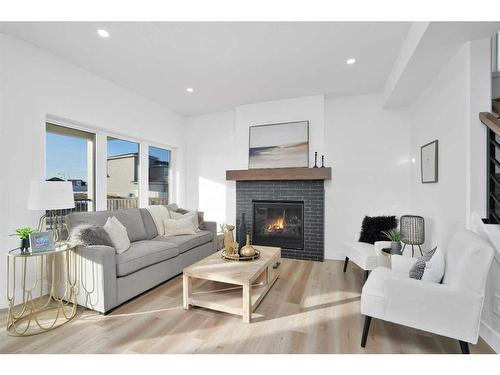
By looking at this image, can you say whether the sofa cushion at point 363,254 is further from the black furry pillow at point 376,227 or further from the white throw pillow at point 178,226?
the white throw pillow at point 178,226

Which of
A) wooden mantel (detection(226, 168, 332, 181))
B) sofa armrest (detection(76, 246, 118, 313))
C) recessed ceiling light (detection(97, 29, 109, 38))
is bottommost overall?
sofa armrest (detection(76, 246, 118, 313))

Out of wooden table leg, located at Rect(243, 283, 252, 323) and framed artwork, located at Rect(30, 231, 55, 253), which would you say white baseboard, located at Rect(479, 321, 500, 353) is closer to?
wooden table leg, located at Rect(243, 283, 252, 323)

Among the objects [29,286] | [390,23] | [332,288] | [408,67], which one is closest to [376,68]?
[408,67]

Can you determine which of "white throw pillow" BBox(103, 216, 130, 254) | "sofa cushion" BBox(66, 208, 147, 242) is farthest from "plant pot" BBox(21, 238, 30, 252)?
"white throw pillow" BBox(103, 216, 130, 254)

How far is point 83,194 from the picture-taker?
315 cm

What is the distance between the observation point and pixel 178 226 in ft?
11.1

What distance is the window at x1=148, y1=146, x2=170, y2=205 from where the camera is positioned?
430cm

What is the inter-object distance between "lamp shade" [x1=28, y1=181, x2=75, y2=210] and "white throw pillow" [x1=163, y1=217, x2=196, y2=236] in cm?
142

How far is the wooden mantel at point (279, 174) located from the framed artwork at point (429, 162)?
1.15 m

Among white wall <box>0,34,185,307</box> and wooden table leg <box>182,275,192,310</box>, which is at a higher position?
white wall <box>0,34,185,307</box>

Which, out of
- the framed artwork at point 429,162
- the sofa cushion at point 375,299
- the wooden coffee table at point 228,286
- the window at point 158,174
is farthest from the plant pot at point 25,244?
the framed artwork at point 429,162

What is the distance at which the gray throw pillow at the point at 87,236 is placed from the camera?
2.21 metres

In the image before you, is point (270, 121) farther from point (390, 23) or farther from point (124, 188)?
point (124, 188)

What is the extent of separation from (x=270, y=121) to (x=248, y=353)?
3380mm
